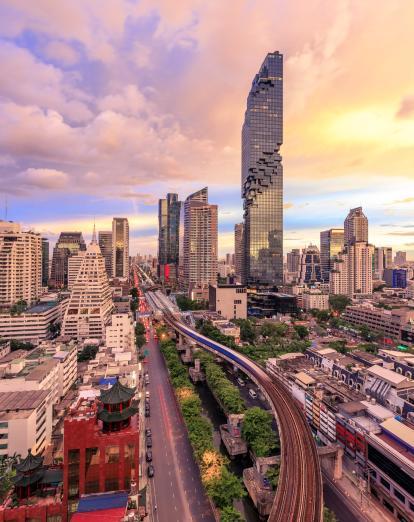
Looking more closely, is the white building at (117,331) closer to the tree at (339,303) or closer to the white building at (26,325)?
the white building at (26,325)

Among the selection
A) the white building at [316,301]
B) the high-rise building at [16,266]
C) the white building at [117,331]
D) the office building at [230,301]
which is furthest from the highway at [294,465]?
the white building at [316,301]

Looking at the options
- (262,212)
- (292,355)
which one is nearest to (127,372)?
(292,355)

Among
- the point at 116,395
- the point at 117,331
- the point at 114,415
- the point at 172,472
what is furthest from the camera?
the point at 117,331

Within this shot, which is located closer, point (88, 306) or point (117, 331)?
point (117, 331)

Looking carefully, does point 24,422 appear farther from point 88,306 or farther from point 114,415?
point 88,306

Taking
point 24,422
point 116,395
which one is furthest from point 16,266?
point 116,395

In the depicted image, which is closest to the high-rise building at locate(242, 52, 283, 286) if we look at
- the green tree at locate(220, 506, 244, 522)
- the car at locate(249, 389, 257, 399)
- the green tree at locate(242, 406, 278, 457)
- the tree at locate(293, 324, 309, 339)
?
the tree at locate(293, 324, 309, 339)
